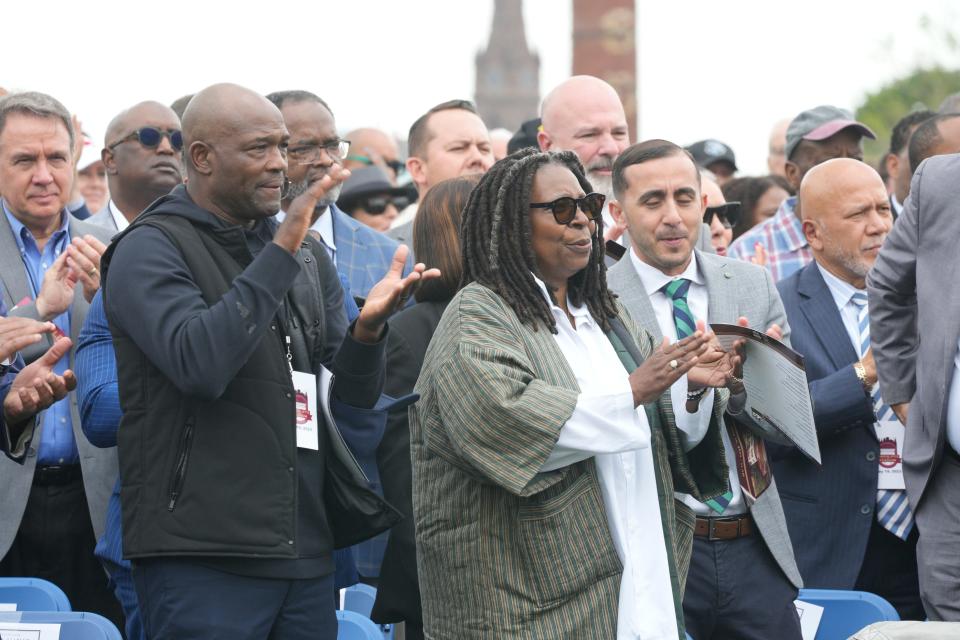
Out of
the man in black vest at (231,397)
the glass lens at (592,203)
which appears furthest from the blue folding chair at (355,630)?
the glass lens at (592,203)

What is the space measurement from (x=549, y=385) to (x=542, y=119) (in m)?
3.52

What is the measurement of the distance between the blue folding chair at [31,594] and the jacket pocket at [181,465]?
126cm

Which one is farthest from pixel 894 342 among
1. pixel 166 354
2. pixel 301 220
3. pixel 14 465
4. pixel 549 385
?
pixel 14 465

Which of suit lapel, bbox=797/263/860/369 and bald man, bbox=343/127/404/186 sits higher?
bald man, bbox=343/127/404/186

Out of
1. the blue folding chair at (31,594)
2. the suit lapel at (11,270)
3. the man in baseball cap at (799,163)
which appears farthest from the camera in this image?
the man in baseball cap at (799,163)

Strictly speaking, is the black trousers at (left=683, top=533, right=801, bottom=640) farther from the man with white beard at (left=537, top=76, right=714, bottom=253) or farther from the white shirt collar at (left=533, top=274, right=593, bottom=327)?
the man with white beard at (left=537, top=76, right=714, bottom=253)

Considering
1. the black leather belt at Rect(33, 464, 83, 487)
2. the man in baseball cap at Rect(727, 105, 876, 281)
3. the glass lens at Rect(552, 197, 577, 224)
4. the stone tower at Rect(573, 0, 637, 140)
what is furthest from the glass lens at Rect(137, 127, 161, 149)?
the stone tower at Rect(573, 0, 637, 140)

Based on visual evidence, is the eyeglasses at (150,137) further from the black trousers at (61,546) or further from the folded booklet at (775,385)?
the folded booklet at (775,385)

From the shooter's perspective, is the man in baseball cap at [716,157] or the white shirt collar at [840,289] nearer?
the white shirt collar at [840,289]

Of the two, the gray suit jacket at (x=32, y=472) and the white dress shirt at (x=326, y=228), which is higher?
the white dress shirt at (x=326, y=228)

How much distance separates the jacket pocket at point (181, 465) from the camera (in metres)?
3.71

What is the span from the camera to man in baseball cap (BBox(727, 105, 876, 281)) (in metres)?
7.43

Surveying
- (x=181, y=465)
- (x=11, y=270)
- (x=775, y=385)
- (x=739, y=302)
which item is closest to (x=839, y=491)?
(x=739, y=302)

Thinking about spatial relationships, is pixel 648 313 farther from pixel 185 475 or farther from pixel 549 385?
pixel 185 475
